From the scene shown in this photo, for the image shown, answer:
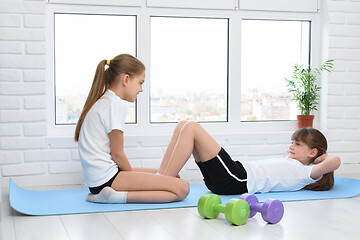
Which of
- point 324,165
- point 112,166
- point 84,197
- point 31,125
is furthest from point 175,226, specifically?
point 31,125

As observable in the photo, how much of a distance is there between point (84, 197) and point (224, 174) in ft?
2.71

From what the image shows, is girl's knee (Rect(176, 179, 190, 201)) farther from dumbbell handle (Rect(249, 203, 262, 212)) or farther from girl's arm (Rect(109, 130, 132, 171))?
dumbbell handle (Rect(249, 203, 262, 212))

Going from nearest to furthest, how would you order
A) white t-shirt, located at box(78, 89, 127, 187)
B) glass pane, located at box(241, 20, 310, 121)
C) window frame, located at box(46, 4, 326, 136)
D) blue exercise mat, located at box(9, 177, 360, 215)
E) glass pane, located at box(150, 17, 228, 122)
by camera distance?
blue exercise mat, located at box(9, 177, 360, 215) < white t-shirt, located at box(78, 89, 127, 187) < window frame, located at box(46, 4, 326, 136) < glass pane, located at box(150, 17, 228, 122) < glass pane, located at box(241, 20, 310, 121)

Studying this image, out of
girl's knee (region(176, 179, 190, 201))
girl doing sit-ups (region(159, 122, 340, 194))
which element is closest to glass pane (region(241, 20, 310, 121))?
girl doing sit-ups (region(159, 122, 340, 194))

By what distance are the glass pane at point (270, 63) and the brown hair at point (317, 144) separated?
950 millimetres

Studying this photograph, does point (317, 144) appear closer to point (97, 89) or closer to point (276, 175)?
point (276, 175)

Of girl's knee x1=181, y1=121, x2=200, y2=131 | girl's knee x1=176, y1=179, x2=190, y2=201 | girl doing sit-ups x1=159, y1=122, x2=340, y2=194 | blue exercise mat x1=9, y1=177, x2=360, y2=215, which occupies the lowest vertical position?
blue exercise mat x1=9, y1=177, x2=360, y2=215

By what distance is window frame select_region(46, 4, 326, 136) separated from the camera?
361 cm

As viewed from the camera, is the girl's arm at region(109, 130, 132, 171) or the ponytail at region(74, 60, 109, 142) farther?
the ponytail at region(74, 60, 109, 142)

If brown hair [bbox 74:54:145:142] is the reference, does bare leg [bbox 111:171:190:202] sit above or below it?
below

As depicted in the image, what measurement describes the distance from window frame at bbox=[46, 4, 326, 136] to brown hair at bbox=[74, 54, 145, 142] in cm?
82

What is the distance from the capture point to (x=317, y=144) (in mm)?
3162

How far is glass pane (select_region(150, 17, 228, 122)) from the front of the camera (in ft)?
12.7

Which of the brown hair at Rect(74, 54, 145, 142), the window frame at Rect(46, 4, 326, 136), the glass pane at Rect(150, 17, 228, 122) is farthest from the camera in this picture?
the glass pane at Rect(150, 17, 228, 122)
